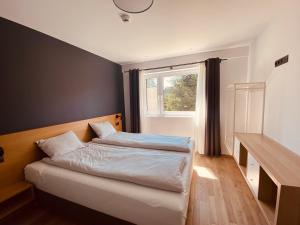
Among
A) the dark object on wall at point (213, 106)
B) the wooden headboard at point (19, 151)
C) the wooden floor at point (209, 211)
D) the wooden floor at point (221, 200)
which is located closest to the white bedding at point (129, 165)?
the wooden headboard at point (19, 151)

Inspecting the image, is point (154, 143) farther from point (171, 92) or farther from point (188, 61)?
point (188, 61)

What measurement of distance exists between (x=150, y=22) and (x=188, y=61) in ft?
5.68

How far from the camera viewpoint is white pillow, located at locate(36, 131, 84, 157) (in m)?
2.03

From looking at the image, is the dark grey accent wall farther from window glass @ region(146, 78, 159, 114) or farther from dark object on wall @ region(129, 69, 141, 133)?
window glass @ region(146, 78, 159, 114)

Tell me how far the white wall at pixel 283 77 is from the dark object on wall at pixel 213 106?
84 cm

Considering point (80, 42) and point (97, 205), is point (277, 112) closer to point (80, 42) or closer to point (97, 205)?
point (97, 205)

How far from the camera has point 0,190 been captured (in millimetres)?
1665

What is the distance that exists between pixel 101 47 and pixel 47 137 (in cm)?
186

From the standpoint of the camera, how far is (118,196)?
4.30 feet

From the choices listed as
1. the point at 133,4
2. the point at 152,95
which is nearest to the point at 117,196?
the point at 133,4

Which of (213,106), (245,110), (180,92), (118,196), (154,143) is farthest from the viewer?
(180,92)

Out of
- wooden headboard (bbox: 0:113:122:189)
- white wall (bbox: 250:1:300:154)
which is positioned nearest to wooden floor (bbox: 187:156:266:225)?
white wall (bbox: 250:1:300:154)

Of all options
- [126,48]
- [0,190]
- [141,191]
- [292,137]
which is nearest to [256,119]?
[292,137]

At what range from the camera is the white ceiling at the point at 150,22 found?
160cm
